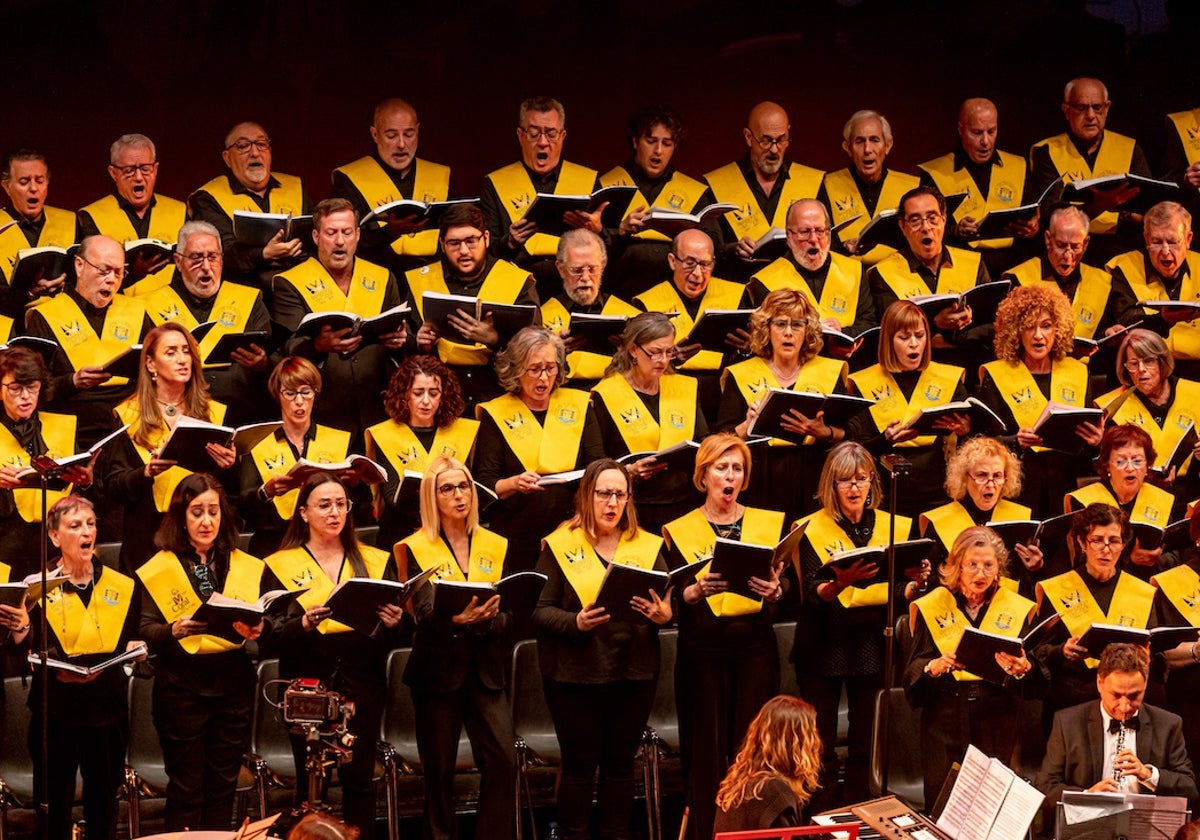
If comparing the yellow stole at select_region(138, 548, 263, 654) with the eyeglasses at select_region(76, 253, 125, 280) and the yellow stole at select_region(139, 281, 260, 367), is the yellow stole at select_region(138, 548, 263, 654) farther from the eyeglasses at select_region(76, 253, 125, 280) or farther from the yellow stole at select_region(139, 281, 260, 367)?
the eyeglasses at select_region(76, 253, 125, 280)

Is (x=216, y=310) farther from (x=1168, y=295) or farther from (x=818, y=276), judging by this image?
(x=1168, y=295)

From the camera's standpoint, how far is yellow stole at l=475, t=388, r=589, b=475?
7164mm

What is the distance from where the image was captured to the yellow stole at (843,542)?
6824 millimetres

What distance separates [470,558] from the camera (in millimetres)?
6660

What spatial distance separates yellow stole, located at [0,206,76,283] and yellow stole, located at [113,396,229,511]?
3.49ft

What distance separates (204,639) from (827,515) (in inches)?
92.5

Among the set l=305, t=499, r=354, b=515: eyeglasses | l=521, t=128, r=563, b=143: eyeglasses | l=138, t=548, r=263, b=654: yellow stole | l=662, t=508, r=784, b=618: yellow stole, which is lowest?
l=138, t=548, r=263, b=654: yellow stole

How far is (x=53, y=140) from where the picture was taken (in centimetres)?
883

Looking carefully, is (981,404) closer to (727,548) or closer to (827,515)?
(827,515)

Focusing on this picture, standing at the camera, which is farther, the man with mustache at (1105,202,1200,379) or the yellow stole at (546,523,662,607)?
the man with mustache at (1105,202,1200,379)

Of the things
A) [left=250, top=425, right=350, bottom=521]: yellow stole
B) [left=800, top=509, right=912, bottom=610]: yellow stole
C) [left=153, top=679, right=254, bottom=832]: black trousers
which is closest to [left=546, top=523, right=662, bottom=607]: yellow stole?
[left=800, top=509, right=912, bottom=610]: yellow stole

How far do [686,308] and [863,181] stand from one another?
131 cm

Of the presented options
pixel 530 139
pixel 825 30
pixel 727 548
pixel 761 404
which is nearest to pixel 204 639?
pixel 727 548

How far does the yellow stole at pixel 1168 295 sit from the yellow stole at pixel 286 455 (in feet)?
12.2
